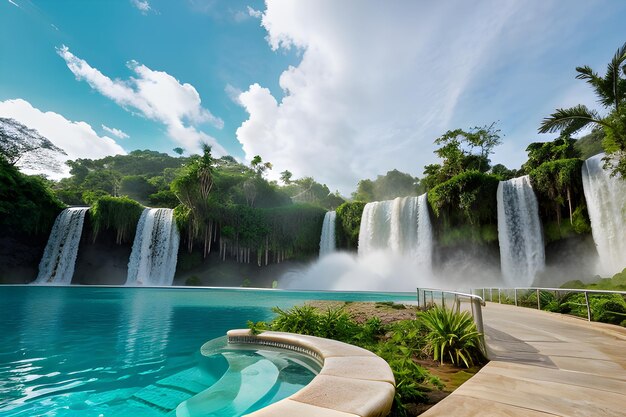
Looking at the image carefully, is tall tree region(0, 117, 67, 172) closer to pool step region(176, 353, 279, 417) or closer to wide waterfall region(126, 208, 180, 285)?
wide waterfall region(126, 208, 180, 285)

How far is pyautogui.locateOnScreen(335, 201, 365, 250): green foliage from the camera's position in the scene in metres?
31.2

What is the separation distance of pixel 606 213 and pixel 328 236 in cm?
2198

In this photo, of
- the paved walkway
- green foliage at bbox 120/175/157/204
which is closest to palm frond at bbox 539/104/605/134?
the paved walkway

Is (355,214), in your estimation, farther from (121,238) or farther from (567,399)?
(567,399)

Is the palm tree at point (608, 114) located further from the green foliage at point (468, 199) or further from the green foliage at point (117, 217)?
the green foliage at point (117, 217)

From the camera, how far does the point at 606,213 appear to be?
1834 centimetres

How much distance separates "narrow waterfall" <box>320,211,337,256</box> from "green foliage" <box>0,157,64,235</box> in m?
28.4

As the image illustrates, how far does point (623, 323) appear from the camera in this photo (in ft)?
22.7

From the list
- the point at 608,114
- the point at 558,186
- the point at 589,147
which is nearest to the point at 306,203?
the point at 558,186

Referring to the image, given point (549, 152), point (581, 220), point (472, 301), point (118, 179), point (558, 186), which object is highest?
point (118, 179)

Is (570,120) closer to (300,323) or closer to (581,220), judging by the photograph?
(581,220)

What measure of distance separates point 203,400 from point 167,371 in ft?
5.18

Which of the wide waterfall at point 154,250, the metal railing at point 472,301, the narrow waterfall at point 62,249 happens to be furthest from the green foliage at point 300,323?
the narrow waterfall at point 62,249

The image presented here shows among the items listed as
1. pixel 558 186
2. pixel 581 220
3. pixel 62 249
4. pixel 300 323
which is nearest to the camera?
pixel 300 323
